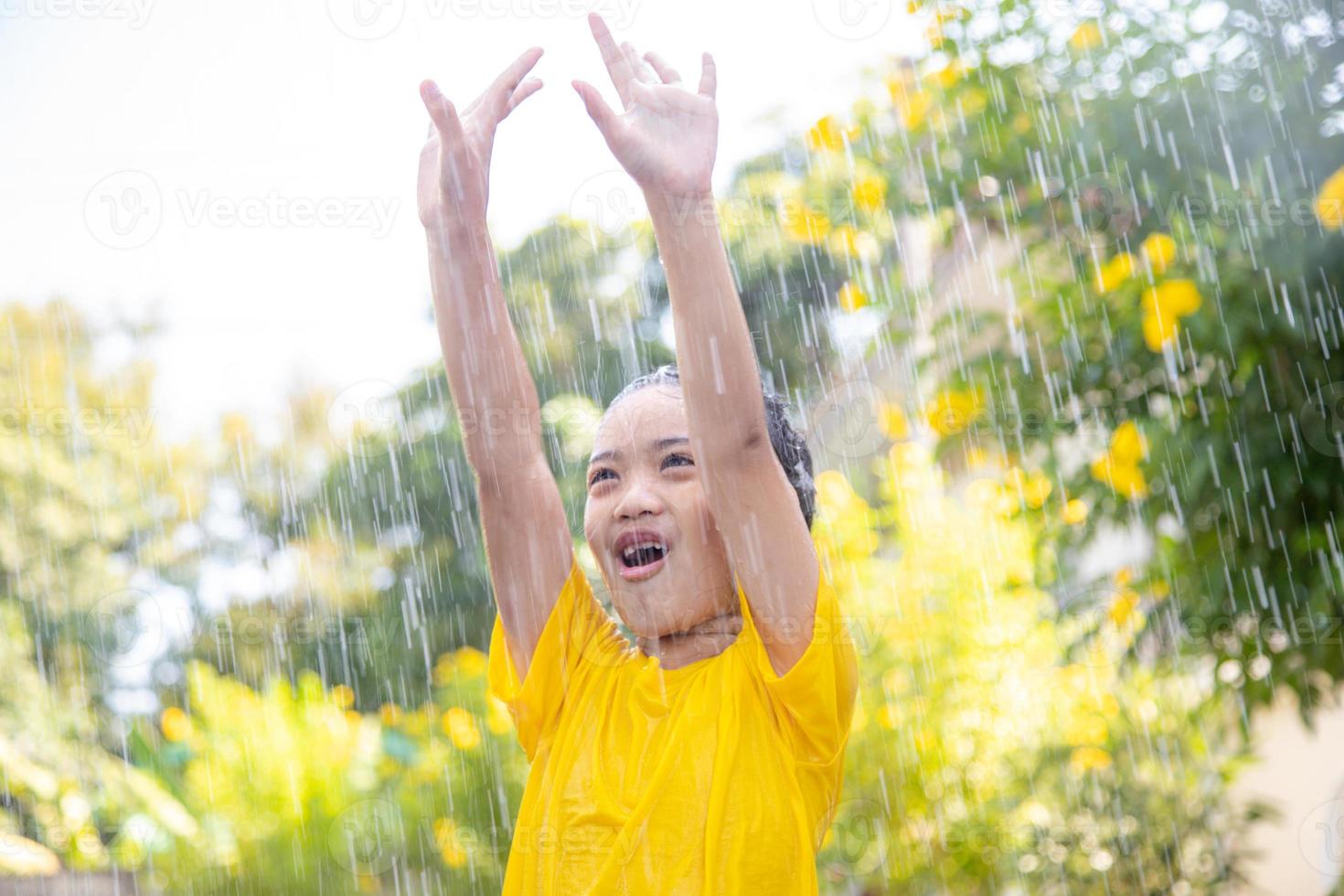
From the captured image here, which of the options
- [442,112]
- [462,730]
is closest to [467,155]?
[442,112]

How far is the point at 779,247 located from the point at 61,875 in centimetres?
597

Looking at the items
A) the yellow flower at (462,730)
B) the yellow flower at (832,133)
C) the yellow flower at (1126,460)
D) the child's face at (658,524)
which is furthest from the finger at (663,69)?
the yellow flower at (462,730)

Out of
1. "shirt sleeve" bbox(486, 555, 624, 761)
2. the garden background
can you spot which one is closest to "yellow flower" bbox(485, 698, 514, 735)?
the garden background

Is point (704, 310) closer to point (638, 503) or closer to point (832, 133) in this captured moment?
point (638, 503)

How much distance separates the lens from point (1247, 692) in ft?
8.95

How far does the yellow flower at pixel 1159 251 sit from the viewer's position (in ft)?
8.43

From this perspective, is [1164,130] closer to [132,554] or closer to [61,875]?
[61,875]

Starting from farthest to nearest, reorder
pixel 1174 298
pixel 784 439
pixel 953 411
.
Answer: pixel 953 411 < pixel 1174 298 < pixel 784 439

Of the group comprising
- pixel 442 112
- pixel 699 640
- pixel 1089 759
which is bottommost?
pixel 1089 759

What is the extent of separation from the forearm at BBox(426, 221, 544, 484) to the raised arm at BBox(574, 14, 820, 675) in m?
0.31

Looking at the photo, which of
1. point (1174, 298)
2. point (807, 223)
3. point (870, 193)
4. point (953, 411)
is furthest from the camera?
point (807, 223)

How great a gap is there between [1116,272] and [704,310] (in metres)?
1.67

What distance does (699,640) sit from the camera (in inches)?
63.7

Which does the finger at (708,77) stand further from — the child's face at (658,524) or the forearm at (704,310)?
the child's face at (658,524)
